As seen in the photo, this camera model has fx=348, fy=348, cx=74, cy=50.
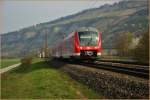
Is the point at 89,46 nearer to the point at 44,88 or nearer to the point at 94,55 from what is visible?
the point at 94,55

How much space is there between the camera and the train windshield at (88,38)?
38.8 metres

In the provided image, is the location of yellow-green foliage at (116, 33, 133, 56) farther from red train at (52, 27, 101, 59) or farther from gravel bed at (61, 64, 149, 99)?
gravel bed at (61, 64, 149, 99)

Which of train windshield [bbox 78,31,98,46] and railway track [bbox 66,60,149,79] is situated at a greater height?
train windshield [bbox 78,31,98,46]

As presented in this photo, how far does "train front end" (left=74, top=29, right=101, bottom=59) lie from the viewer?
126 feet

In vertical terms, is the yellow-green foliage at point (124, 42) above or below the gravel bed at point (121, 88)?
above

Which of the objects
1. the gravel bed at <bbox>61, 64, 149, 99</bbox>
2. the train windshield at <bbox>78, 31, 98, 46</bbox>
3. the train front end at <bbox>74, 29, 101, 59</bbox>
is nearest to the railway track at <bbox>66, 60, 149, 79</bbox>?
the gravel bed at <bbox>61, 64, 149, 99</bbox>

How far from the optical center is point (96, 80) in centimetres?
1939

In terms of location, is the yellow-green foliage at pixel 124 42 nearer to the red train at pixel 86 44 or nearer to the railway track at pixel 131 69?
the red train at pixel 86 44

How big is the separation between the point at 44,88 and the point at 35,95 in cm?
274

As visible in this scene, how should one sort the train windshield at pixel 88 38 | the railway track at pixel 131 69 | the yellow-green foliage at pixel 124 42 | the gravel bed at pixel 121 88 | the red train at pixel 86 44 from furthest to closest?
the yellow-green foliage at pixel 124 42 < the train windshield at pixel 88 38 < the red train at pixel 86 44 < the railway track at pixel 131 69 < the gravel bed at pixel 121 88

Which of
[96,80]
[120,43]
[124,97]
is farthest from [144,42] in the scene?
[124,97]

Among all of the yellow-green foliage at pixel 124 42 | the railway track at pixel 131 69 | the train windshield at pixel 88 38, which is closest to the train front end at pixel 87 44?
the train windshield at pixel 88 38

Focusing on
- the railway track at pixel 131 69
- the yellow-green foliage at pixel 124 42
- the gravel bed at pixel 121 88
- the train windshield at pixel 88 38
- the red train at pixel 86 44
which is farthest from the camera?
the yellow-green foliage at pixel 124 42

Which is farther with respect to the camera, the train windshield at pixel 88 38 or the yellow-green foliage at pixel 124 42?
the yellow-green foliage at pixel 124 42
